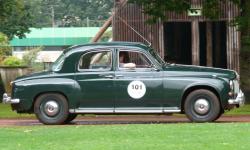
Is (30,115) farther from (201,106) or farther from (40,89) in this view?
(201,106)

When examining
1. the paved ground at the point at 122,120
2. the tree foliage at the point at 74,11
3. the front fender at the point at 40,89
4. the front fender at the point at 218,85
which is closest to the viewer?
the front fender at the point at 218,85

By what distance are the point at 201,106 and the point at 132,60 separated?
6.78ft

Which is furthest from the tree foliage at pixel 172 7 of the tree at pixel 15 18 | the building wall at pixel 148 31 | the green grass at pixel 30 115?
the building wall at pixel 148 31

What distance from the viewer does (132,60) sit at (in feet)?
57.7

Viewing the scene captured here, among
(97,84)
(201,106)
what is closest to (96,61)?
(97,84)

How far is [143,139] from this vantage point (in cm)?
1253

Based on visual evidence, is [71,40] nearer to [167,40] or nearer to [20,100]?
[167,40]

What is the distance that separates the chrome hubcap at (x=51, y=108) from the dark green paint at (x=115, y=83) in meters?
0.35

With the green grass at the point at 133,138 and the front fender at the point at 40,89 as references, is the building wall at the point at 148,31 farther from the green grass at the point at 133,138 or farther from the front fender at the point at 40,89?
the green grass at the point at 133,138

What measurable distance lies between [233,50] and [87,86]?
55.7 feet

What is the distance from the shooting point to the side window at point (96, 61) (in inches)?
683

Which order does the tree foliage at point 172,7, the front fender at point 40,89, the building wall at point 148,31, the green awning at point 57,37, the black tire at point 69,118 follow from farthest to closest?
the green awning at point 57,37
the building wall at point 148,31
the tree foliage at point 172,7
the black tire at point 69,118
the front fender at point 40,89

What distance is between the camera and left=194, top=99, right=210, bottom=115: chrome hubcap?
55.4ft

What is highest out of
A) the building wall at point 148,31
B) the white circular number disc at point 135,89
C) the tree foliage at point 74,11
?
the tree foliage at point 74,11
